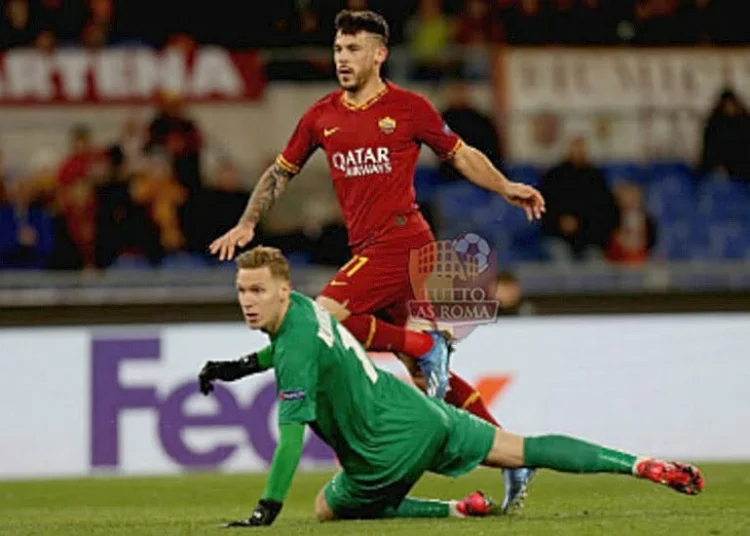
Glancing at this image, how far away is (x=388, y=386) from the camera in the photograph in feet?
27.4

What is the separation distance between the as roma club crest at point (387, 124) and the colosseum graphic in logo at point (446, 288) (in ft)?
2.20

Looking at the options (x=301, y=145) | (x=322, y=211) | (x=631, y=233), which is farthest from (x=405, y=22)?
(x=301, y=145)

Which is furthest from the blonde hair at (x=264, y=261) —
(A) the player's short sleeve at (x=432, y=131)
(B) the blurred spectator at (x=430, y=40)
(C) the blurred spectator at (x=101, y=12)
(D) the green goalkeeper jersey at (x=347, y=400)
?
(B) the blurred spectator at (x=430, y=40)

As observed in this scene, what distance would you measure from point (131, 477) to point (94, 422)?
0.63 meters

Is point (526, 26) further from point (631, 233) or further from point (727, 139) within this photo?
point (631, 233)

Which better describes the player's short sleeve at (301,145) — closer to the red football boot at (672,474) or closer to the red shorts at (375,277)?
the red shorts at (375,277)

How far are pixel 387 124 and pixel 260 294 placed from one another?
6.53 feet

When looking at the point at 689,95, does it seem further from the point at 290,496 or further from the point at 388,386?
the point at 388,386

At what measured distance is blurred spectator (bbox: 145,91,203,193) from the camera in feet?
55.7

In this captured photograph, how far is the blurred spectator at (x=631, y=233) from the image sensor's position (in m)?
17.1

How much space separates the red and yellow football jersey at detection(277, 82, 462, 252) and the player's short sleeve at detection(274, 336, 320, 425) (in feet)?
5.93

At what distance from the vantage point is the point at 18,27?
725 inches

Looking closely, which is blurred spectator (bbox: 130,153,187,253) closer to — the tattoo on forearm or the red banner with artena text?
the red banner with artena text

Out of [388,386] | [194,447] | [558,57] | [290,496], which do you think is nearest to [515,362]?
[194,447]
